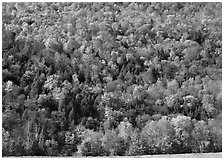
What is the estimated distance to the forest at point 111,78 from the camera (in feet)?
27.5

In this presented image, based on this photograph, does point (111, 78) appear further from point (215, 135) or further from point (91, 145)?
point (215, 135)

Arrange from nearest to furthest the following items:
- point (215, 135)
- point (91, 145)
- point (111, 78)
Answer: point (91, 145) → point (215, 135) → point (111, 78)

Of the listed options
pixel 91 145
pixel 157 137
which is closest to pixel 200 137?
pixel 157 137

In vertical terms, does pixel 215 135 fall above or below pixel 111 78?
below

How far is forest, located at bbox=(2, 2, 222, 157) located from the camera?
8383 mm

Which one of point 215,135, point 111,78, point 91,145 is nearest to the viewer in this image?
point 91,145

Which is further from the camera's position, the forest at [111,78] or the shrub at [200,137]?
the forest at [111,78]

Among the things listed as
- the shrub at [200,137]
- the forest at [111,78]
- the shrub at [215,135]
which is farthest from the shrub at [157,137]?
the shrub at [215,135]

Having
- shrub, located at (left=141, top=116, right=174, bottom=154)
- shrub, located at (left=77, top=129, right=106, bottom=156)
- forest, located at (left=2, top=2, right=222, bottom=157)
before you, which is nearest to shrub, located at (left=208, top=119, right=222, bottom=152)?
forest, located at (left=2, top=2, right=222, bottom=157)

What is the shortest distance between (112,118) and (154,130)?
2.98ft

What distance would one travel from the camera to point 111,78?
30.9 ft

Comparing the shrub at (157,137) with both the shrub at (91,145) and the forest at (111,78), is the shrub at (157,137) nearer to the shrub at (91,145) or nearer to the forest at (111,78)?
the forest at (111,78)

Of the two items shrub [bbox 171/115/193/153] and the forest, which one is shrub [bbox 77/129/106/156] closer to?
the forest

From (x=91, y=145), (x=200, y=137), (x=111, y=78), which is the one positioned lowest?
(x=91, y=145)
